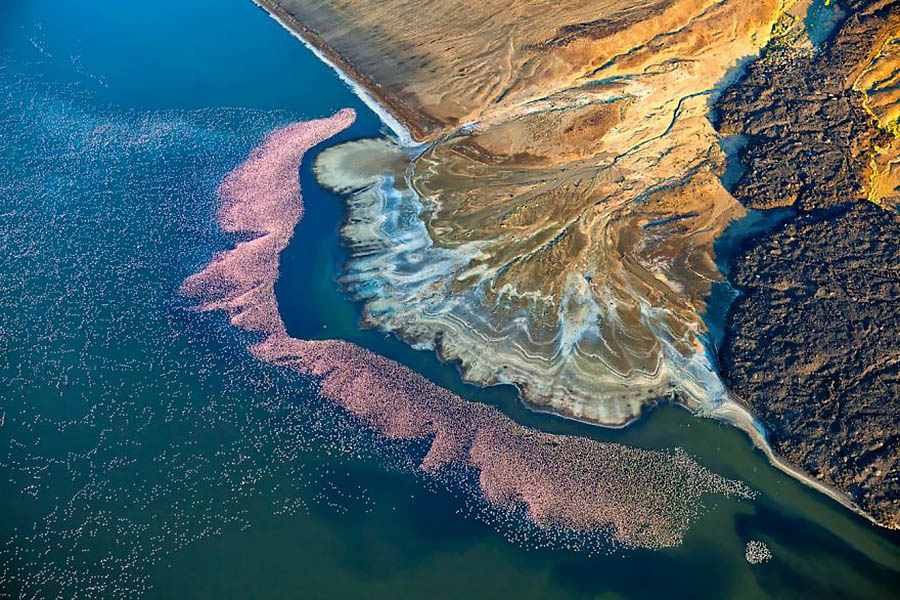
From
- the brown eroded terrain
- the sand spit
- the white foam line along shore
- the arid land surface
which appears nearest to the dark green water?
the sand spit

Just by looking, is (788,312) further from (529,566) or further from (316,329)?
(316,329)

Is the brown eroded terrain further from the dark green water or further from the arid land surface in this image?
the dark green water

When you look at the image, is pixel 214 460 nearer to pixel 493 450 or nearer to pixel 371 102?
pixel 493 450

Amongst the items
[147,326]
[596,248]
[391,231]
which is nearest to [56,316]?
[147,326]

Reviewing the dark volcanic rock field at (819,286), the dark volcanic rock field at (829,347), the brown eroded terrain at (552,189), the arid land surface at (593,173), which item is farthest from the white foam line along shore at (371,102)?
the dark volcanic rock field at (829,347)

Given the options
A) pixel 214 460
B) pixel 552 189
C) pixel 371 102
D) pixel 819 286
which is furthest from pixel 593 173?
pixel 214 460

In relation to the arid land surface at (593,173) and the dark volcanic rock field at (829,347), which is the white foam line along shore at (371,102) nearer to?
the arid land surface at (593,173)
